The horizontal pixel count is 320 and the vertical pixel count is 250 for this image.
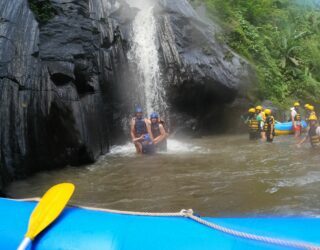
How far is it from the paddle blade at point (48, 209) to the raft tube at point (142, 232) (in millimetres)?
42

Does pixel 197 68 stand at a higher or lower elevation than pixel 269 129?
higher

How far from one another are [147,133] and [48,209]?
7.55 m

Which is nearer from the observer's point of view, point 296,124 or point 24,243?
point 24,243

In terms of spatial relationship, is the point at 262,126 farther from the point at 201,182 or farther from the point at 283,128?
the point at 201,182

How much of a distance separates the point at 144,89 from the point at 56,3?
4629mm

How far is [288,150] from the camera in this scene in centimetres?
992

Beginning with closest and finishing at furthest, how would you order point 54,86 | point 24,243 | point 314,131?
point 24,243, point 54,86, point 314,131

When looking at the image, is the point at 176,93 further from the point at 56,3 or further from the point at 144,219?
the point at 144,219

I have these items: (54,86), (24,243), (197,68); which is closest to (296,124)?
(197,68)

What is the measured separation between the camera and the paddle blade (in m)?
2.39

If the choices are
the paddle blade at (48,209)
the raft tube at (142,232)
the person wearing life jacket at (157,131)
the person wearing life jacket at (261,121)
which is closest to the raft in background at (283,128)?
the person wearing life jacket at (261,121)

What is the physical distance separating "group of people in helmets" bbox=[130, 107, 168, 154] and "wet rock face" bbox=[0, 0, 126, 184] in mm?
984

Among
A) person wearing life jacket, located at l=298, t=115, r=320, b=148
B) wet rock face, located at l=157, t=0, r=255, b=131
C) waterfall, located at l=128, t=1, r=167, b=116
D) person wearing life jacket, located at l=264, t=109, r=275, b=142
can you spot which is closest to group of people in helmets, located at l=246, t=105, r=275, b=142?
person wearing life jacket, located at l=264, t=109, r=275, b=142

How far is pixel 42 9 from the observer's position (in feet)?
32.3
